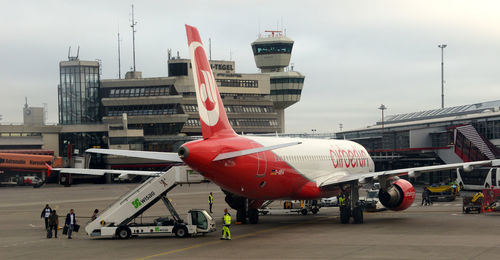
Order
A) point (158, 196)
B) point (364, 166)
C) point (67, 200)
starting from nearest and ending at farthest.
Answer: point (158, 196) < point (364, 166) < point (67, 200)

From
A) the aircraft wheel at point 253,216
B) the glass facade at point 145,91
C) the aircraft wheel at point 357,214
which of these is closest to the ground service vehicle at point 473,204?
the aircraft wheel at point 357,214

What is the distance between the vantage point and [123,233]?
32.7 m

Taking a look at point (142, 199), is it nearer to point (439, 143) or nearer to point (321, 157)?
point (321, 157)

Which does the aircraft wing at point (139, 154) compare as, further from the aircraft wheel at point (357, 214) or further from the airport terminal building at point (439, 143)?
the airport terminal building at point (439, 143)

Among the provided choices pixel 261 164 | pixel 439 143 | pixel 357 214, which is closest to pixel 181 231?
pixel 261 164

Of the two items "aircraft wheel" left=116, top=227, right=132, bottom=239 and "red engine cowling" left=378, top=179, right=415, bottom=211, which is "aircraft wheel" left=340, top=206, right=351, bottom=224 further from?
"aircraft wheel" left=116, top=227, right=132, bottom=239

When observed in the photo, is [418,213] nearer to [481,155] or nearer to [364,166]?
[364,166]

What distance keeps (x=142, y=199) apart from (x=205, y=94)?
22.1ft

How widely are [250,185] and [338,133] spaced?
9641 centimetres

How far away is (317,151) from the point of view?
134 feet

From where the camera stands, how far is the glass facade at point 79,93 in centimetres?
13000

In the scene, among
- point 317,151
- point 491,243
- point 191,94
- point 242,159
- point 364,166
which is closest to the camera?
point 491,243

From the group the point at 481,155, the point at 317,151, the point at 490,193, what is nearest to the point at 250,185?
the point at 317,151

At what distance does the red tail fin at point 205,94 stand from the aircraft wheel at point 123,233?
6.67 metres
